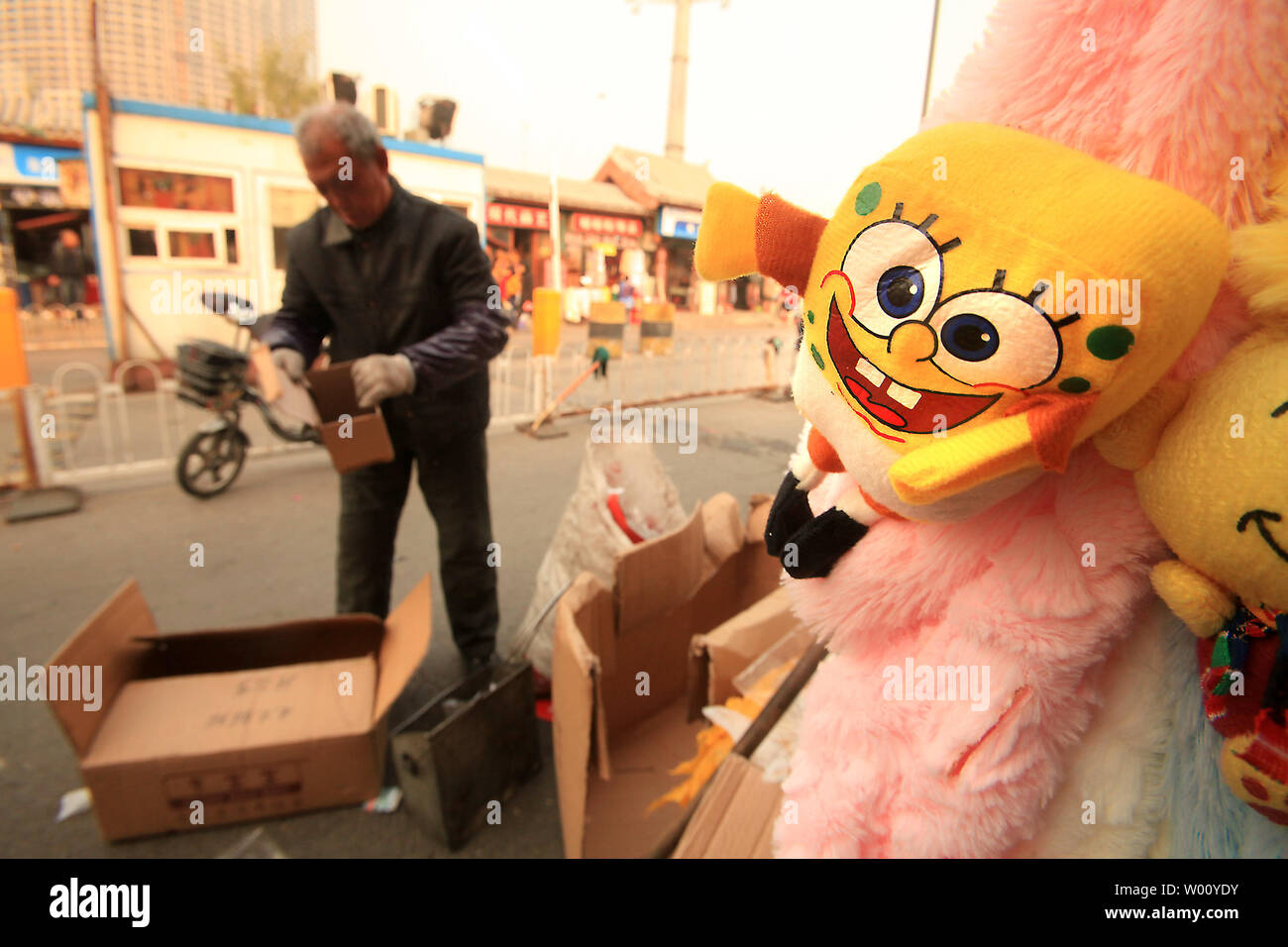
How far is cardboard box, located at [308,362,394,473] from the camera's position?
185cm

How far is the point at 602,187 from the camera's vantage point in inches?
714

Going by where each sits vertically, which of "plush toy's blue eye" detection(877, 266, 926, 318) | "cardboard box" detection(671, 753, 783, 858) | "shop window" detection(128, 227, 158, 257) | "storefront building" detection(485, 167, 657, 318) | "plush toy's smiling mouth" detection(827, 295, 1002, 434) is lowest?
"cardboard box" detection(671, 753, 783, 858)

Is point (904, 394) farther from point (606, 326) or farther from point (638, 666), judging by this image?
point (606, 326)

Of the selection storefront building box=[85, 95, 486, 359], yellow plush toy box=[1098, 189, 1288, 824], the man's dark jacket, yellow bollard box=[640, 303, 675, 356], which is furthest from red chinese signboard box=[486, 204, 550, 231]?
yellow plush toy box=[1098, 189, 1288, 824]

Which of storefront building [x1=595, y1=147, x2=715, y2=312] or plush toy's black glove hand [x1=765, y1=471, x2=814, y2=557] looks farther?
storefront building [x1=595, y1=147, x2=715, y2=312]

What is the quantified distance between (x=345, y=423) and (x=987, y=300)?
168 centimetres

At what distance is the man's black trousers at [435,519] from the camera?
2.14 metres

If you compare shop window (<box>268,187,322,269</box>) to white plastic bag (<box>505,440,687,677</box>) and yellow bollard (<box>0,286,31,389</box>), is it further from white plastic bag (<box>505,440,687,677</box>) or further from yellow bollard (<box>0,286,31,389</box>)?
white plastic bag (<box>505,440,687,677</box>)

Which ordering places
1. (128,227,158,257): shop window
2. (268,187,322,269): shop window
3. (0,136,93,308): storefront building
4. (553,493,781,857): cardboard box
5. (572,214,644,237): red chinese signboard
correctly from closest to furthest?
(553,493,781,857): cardboard box, (128,227,158,257): shop window, (268,187,322,269): shop window, (0,136,93,308): storefront building, (572,214,644,237): red chinese signboard

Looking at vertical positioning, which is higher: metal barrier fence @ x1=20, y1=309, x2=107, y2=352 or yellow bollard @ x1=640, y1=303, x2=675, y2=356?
yellow bollard @ x1=640, y1=303, x2=675, y2=356

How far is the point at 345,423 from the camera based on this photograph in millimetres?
1872

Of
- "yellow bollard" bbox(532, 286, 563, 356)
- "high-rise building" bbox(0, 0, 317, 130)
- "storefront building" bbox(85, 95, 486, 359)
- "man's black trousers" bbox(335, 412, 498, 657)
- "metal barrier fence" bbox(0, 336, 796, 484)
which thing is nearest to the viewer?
"man's black trousers" bbox(335, 412, 498, 657)

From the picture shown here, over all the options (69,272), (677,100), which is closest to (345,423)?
(69,272)

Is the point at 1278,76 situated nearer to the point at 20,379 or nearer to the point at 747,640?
the point at 747,640
